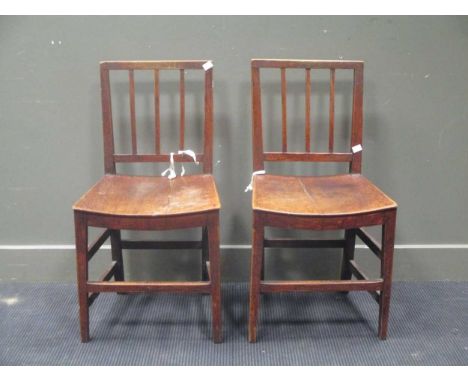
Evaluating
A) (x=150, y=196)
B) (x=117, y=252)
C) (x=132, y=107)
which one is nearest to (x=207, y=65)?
(x=132, y=107)

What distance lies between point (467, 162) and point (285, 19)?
→ 847 mm

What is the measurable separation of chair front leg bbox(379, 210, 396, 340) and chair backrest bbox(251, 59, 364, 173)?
0.30 metres

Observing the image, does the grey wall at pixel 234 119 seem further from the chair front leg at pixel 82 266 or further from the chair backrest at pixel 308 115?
the chair front leg at pixel 82 266

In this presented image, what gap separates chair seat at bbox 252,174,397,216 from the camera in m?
1.35

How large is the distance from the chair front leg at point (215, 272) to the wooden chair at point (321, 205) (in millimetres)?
100

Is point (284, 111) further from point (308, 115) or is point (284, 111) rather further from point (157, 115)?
point (157, 115)

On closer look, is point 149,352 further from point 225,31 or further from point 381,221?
point 225,31

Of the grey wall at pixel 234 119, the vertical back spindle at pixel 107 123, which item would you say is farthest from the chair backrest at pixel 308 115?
the vertical back spindle at pixel 107 123

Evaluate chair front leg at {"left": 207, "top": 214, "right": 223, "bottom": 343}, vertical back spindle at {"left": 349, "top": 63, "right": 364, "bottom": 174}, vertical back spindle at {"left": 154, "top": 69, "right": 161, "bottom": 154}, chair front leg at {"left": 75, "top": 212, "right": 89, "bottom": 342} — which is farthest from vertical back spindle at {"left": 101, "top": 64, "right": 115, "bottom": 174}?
vertical back spindle at {"left": 349, "top": 63, "right": 364, "bottom": 174}

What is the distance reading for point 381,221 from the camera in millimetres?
1371

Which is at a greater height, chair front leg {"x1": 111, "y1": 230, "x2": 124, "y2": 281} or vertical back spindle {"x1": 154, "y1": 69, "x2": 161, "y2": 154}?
vertical back spindle {"x1": 154, "y1": 69, "x2": 161, "y2": 154}

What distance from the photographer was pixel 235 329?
1579 millimetres

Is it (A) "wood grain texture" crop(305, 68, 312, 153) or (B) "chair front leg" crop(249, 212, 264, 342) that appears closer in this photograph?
(B) "chair front leg" crop(249, 212, 264, 342)

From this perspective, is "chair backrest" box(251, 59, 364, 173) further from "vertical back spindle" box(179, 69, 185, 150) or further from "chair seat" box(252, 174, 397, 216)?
"vertical back spindle" box(179, 69, 185, 150)
